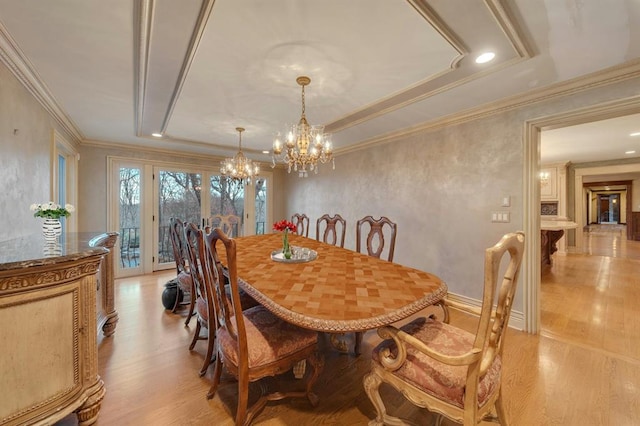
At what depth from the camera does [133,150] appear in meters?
4.55

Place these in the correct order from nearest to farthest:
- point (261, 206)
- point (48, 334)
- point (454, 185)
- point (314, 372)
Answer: point (48, 334)
point (314, 372)
point (454, 185)
point (261, 206)

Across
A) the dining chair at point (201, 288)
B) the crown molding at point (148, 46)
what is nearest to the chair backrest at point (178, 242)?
the dining chair at point (201, 288)

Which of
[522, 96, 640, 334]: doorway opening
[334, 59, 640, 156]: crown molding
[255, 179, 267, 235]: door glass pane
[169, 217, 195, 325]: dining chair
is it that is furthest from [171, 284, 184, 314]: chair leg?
[522, 96, 640, 334]: doorway opening

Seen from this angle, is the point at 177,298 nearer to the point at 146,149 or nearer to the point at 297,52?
the point at 297,52

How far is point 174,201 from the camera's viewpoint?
505cm

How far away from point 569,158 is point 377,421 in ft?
25.6

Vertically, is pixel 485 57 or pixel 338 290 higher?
pixel 485 57

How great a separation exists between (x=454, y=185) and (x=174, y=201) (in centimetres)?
493

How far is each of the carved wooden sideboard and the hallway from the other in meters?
3.70

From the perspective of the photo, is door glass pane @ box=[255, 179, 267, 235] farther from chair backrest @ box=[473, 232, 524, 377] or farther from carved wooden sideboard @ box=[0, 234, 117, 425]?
chair backrest @ box=[473, 232, 524, 377]

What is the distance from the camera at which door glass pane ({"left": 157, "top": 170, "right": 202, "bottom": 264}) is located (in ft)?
16.1

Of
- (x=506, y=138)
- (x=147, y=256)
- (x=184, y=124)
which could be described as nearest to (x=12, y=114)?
(x=184, y=124)

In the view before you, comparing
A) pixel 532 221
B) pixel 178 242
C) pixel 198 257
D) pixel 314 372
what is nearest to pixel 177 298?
pixel 178 242

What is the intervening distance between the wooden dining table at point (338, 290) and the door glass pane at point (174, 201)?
141 inches
